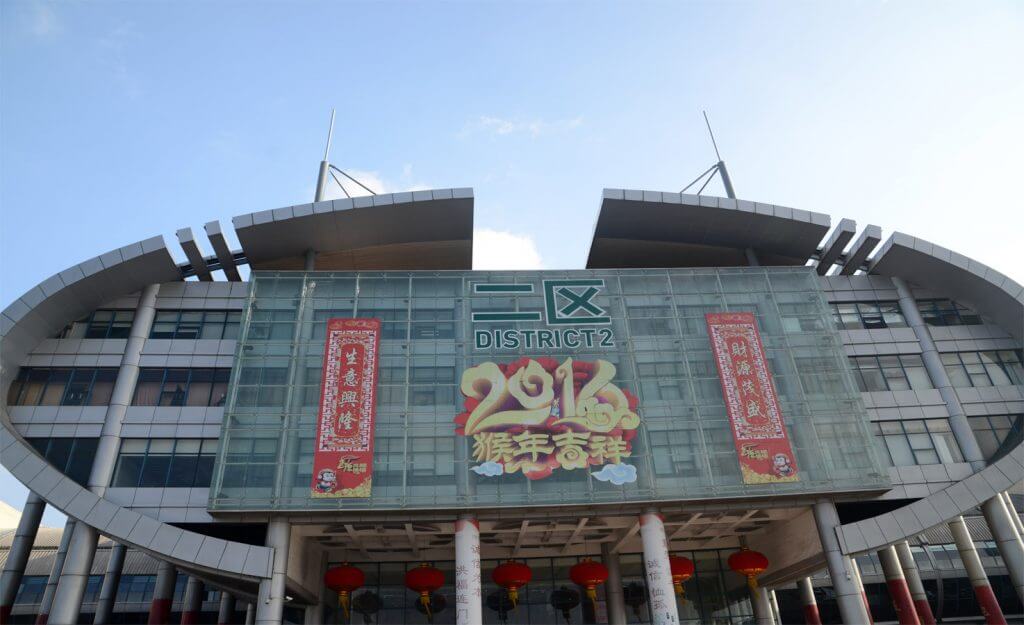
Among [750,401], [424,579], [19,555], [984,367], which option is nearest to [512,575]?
[424,579]

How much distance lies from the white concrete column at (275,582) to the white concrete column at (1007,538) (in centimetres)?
2745

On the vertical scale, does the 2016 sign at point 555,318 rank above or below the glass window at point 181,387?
above

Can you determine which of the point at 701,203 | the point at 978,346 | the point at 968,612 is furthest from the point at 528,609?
the point at 968,612

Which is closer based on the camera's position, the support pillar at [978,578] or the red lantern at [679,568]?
the support pillar at [978,578]

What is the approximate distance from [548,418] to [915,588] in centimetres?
2107

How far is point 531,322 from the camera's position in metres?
28.8

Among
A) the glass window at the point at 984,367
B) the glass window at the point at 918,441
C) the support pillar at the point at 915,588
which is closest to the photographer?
the glass window at the point at 918,441

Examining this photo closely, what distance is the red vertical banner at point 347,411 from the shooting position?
80.5 ft

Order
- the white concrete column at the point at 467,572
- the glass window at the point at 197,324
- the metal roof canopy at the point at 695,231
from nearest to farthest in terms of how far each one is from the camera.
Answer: the white concrete column at the point at 467,572, the glass window at the point at 197,324, the metal roof canopy at the point at 695,231

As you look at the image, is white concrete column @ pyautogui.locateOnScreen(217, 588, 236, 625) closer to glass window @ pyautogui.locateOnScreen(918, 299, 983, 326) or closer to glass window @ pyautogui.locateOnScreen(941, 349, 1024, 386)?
glass window @ pyautogui.locateOnScreen(941, 349, 1024, 386)

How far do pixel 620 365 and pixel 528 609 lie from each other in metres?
13.1

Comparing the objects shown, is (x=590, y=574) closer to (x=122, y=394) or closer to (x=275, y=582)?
(x=275, y=582)

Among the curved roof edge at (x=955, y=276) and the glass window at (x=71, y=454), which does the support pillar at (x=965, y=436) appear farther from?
the glass window at (x=71, y=454)

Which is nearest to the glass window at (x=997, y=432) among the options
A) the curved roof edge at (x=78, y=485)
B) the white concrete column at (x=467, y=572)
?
the white concrete column at (x=467, y=572)
